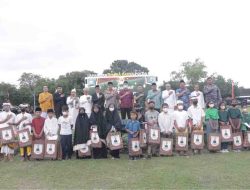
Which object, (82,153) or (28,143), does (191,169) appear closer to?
(82,153)

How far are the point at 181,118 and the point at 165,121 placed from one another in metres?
0.61

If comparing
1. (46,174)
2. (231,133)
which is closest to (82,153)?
(46,174)

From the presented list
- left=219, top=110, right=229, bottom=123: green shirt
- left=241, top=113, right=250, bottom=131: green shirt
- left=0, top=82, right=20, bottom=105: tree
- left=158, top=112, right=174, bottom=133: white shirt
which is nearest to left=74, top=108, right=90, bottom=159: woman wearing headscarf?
left=158, top=112, right=174, bottom=133: white shirt

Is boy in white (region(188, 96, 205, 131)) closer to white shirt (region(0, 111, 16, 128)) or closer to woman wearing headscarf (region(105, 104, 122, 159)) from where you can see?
woman wearing headscarf (region(105, 104, 122, 159))

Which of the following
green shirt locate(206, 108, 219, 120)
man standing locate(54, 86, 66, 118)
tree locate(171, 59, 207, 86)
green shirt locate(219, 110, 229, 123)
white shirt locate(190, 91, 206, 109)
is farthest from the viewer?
tree locate(171, 59, 207, 86)

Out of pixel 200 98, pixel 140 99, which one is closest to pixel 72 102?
pixel 140 99

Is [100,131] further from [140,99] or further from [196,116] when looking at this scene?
[196,116]

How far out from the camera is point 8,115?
53.2 ft

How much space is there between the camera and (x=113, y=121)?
16016 mm

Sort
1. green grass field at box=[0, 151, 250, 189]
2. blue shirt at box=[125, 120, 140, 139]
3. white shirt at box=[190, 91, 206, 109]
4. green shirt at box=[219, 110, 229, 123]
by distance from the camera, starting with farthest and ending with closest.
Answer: white shirt at box=[190, 91, 206, 109] → green shirt at box=[219, 110, 229, 123] → blue shirt at box=[125, 120, 140, 139] → green grass field at box=[0, 151, 250, 189]

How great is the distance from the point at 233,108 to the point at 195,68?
85547 mm

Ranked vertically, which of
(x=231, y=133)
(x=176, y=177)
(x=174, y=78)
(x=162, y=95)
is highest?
(x=174, y=78)

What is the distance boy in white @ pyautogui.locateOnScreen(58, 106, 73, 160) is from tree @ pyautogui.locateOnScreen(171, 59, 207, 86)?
83.5 metres

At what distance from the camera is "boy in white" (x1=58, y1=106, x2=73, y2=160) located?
1577 centimetres
